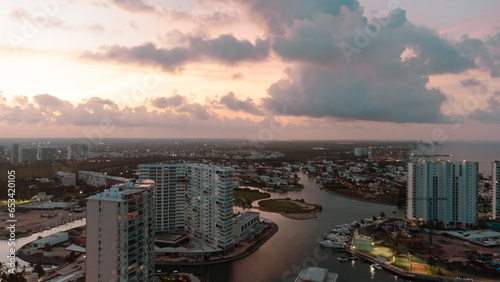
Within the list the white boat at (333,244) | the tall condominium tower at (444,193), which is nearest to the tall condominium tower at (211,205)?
the white boat at (333,244)

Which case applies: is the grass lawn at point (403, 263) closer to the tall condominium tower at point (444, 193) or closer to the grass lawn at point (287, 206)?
the tall condominium tower at point (444, 193)

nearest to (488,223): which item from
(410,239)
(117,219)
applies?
(410,239)

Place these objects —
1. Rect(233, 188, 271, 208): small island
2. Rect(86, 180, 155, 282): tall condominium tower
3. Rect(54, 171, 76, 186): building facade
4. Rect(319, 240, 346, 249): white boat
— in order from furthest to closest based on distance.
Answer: Rect(54, 171, 76, 186): building facade, Rect(233, 188, 271, 208): small island, Rect(319, 240, 346, 249): white boat, Rect(86, 180, 155, 282): tall condominium tower

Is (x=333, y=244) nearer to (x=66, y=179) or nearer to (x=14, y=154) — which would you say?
(x=66, y=179)

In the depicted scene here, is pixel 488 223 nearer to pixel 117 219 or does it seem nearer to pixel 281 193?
pixel 281 193

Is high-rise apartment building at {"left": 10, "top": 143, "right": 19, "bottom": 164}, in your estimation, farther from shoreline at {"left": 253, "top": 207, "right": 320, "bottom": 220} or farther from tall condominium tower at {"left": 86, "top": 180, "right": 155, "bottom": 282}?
tall condominium tower at {"left": 86, "top": 180, "right": 155, "bottom": 282}

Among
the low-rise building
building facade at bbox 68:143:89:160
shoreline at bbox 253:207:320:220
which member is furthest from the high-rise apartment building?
shoreline at bbox 253:207:320:220
